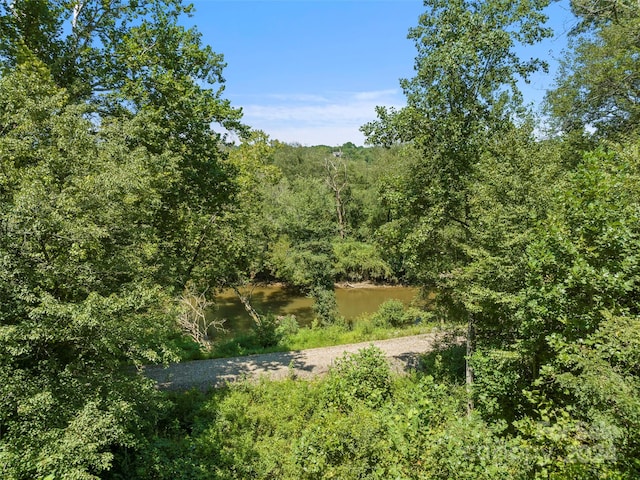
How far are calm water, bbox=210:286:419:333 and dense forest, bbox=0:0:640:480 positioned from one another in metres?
13.1

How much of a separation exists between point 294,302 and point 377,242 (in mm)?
21348

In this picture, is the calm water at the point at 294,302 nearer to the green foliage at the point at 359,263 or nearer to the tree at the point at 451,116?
the green foliage at the point at 359,263

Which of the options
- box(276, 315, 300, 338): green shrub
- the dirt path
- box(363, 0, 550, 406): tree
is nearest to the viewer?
box(363, 0, 550, 406): tree

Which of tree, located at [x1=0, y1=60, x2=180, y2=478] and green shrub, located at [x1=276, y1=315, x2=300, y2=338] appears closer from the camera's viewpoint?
tree, located at [x1=0, y1=60, x2=180, y2=478]

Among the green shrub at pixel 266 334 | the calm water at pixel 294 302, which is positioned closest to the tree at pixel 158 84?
the green shrub at pixel 266 334

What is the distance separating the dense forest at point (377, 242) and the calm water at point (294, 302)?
1312cm

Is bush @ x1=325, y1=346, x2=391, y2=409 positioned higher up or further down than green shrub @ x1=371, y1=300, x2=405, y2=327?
higher up

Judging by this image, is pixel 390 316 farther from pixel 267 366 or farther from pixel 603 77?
pixel 603 77

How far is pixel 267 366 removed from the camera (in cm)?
1237

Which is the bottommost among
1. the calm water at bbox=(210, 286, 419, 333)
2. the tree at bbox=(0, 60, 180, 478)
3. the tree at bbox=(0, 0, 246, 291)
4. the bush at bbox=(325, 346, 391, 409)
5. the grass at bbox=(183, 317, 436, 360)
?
the calm water at bbox=(210, 286, 419, 333)

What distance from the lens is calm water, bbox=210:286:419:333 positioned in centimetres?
2550

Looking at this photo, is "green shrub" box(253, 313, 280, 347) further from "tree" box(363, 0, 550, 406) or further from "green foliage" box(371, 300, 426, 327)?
"tree" box(363, 0, 550, 406)

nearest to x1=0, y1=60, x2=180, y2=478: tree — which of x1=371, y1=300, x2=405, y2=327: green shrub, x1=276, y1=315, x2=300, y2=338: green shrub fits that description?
x1=276, y1=315, x2=300, y2=338: green shrub

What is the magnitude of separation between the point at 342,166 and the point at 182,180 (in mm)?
30689
